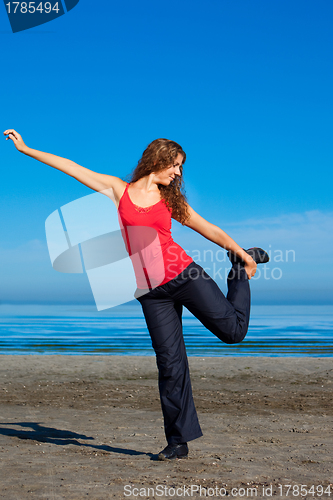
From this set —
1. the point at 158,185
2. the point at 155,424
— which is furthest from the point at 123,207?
the point at 155,424

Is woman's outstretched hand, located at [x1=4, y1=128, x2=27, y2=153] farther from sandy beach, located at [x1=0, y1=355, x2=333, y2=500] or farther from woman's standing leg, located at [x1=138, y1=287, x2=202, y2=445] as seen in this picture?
sandy beach, located at [x1=0, y1=355, x2=333, y2=500]

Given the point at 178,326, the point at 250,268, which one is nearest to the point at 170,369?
the point at 178,326

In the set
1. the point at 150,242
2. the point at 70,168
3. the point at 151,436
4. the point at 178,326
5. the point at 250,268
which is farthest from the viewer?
the point at 151,436

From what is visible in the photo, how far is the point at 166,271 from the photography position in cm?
362

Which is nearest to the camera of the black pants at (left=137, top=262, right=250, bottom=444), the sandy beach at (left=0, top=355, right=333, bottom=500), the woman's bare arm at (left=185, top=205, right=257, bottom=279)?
the sandy beach at (left=0, top=355, right=333, bottom=500)

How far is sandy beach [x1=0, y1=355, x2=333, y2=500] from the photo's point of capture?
3.20m

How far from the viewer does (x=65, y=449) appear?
164 inches

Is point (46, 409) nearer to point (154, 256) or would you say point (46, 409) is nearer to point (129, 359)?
point (154, 256)

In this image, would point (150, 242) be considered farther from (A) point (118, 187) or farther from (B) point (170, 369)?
(B) point (170, 369)

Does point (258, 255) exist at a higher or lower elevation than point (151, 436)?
higher

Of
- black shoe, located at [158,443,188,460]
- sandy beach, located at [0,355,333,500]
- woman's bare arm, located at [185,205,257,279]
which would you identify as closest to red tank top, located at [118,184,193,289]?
woman's bare arm, located at [185,205,257,279]

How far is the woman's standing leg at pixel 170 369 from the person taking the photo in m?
3.75

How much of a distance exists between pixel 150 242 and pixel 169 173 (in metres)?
0.62

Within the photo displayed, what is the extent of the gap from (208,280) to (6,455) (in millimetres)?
2267
